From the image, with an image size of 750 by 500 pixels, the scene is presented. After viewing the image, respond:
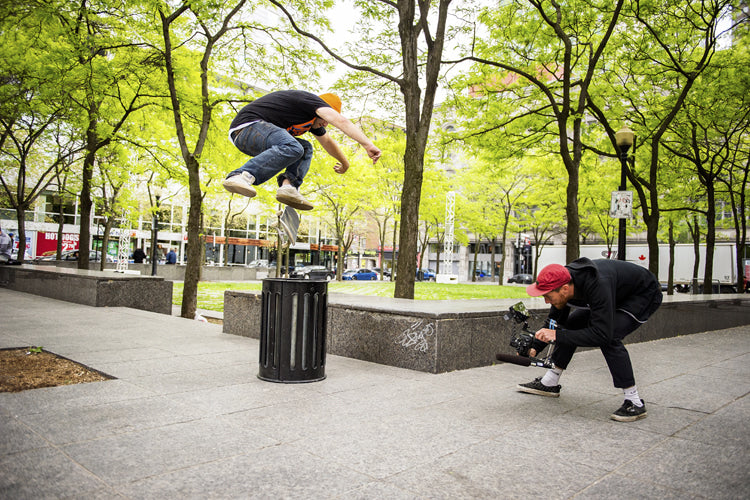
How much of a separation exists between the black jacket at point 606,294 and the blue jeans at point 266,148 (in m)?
2.58

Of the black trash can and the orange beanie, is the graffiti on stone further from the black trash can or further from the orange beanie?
the orange beanie

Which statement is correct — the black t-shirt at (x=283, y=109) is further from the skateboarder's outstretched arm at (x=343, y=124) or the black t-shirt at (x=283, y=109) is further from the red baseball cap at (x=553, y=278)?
the red baseball cap at (x=553, y=278)

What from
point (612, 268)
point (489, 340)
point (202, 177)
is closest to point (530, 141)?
point (489, 340)

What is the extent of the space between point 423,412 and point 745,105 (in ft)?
60.7

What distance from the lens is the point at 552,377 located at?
15.9 feet

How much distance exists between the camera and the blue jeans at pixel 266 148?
4.03 m

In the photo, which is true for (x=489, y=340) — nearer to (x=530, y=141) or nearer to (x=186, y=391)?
(x=186, y=391)

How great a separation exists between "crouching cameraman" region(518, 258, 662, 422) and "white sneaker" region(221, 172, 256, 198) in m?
2.40

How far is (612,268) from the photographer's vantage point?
4.16 meters

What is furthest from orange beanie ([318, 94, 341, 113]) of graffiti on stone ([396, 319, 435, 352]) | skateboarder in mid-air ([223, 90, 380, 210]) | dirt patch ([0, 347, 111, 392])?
dirt patch ([0, 347, 111, 392])

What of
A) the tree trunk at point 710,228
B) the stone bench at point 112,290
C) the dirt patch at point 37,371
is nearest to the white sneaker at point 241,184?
the dirt patch at point 37,371

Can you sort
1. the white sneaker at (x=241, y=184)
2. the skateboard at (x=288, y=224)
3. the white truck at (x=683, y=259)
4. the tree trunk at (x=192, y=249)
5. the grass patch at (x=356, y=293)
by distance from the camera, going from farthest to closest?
1. the white truck at (x=683, y=259)
2. the grass patch at (x=356, y=293)
3. the tree trunk at (x=192, y=249)
4. the skateboard at (x=288, y=224)
5. the white sneaker at (x=241, y=184)

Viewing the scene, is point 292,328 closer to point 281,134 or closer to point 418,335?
point 418,335

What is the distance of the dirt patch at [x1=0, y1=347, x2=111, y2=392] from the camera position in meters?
4.50
